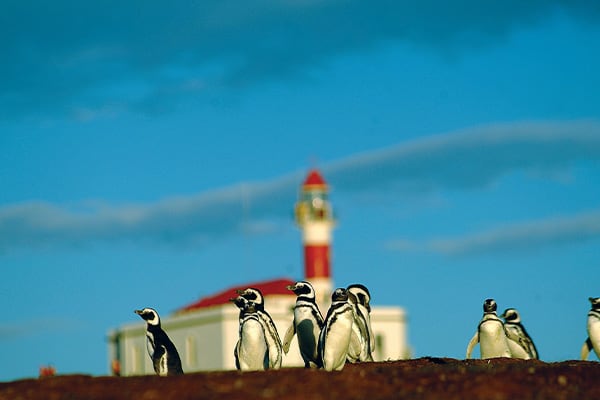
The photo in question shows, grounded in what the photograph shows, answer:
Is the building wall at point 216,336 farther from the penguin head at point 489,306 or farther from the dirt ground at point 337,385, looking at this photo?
the dirt ground at point 337,385

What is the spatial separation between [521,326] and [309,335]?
6841 millimetres

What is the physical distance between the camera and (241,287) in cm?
10831

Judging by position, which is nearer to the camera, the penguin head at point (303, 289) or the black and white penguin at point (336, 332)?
the black and white penguin at point (336, 332)

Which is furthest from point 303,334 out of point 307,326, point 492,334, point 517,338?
point 517,338

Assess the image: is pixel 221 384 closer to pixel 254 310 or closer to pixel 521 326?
pixel 254 310

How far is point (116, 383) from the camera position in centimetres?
2280

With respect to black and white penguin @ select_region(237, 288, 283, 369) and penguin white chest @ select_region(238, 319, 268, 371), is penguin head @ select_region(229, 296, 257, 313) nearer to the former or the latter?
black and white penguin @ select_region(237, 288, 283, 369)

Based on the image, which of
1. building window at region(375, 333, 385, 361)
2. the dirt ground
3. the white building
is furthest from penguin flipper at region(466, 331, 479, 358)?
building window at region(375, 333, 385, 361)

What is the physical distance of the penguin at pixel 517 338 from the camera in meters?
33.0

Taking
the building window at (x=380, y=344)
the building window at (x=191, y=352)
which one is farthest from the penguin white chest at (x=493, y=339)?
the building window at (x=191, y=352)

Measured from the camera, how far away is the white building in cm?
10019

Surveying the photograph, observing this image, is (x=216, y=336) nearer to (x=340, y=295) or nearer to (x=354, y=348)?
(x=354, y=348)

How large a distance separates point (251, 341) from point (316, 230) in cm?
8552

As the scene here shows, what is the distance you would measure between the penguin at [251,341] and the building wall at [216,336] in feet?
222
